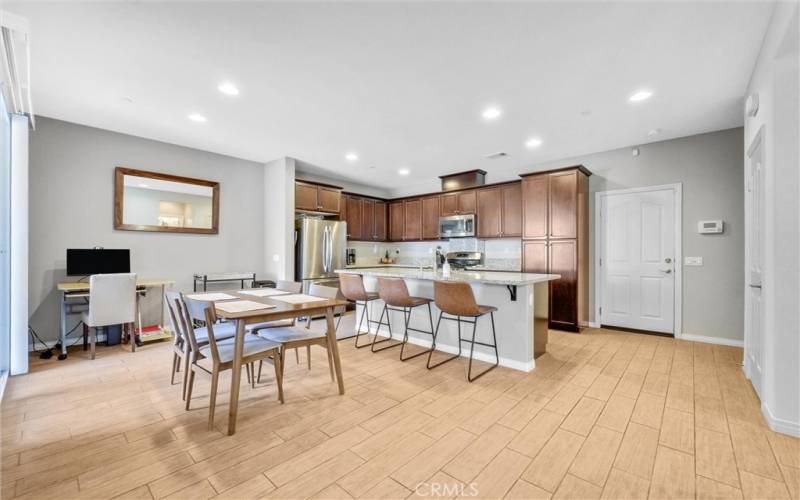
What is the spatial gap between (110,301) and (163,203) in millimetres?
1564

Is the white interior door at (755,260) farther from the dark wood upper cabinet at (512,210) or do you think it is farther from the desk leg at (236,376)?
the desk leg at (236,376)

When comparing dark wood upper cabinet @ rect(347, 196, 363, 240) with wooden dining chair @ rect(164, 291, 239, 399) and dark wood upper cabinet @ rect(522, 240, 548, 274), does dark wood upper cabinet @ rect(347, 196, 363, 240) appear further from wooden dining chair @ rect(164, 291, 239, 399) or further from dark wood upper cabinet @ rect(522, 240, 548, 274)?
wooden dining chair @ rect(164, 291, 239, 399)

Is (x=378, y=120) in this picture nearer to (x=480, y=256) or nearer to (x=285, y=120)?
(x=285, y=120)

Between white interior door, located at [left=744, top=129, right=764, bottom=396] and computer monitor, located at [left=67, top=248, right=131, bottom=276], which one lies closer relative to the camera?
white interior door, located at [left=744, top=129, right=764, bottom=396]

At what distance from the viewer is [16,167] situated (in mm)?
3100

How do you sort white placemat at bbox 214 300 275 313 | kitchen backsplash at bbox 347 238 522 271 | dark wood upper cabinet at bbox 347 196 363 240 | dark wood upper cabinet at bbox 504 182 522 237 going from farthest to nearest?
dark wood upper cabinet at bbox 347 196 363 240 < kitchen backsplash at bbox 347 238 522 271 < dark wood upper cabinet at bbox 504 182 522 237 < white placemat at bbox 214 300 275 313

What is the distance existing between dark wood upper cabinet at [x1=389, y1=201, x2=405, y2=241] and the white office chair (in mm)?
4700

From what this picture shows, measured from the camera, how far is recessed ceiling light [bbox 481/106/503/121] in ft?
11.6

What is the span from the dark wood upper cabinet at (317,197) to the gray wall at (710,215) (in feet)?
16.0

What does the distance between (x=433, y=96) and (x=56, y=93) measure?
3.59 m

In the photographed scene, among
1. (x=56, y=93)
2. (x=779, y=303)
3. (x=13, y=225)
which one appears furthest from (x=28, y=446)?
(x=779, y=303)

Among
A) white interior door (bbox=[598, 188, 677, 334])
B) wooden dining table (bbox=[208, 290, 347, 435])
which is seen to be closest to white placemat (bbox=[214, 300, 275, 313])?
wooden dining table (bbox=[208, 290, 347, 435])

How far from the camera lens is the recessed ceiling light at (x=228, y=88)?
301 cm

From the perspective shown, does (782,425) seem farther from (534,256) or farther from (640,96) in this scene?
(534,256)
